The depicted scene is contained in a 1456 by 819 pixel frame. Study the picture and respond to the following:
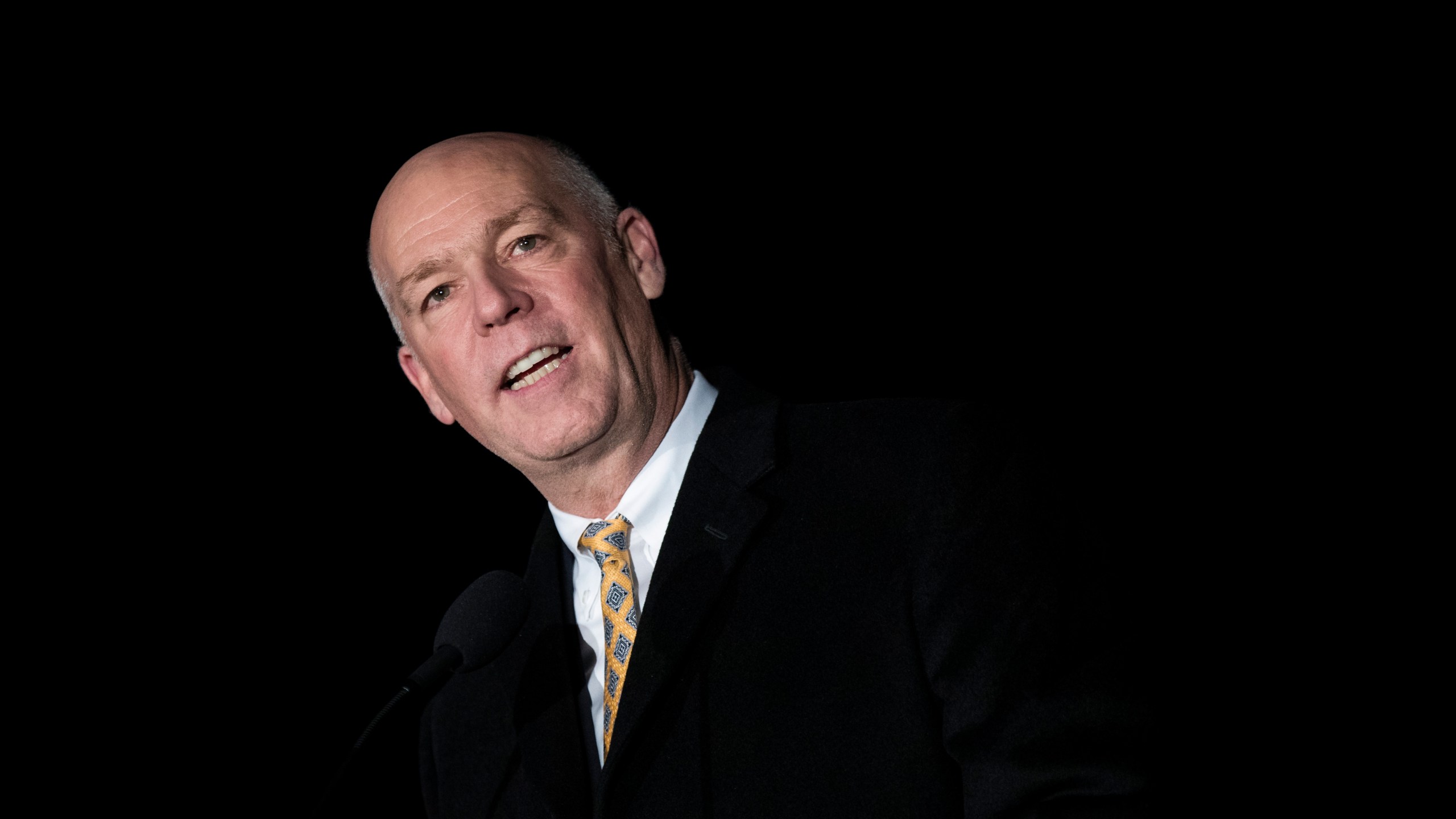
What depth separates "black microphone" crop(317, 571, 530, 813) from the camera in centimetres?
160

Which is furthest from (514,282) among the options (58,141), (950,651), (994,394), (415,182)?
(58,141)

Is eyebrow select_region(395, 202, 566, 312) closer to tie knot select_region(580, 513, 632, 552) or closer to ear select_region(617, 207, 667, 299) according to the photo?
ear select_region(617, 207, 667, 299)

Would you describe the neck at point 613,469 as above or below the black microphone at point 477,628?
above

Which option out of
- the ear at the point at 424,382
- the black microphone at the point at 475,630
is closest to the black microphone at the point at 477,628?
the black microphone at the point at 475,630

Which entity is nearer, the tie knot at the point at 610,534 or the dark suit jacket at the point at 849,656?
the dark suit jacket at the point at 849,656

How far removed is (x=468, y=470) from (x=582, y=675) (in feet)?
4.32

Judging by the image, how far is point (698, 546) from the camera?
1.94 meters

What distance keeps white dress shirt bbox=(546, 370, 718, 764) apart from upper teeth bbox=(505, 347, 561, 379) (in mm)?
299

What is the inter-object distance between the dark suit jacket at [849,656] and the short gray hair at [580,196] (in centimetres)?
50

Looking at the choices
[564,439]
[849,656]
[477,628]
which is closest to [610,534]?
[564,439]

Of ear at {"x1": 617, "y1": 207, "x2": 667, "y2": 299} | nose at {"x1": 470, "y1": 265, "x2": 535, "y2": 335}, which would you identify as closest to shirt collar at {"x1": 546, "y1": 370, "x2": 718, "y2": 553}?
ear at {"x1": 617, "y1": 207, "x2": 667, "y2": 299}

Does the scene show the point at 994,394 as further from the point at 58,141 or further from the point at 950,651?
the point at 58,141

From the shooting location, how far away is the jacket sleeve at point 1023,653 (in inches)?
59.8

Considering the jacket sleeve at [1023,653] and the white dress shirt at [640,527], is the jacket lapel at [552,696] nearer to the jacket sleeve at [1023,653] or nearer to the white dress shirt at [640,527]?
the white dress shirt at [640,527]
